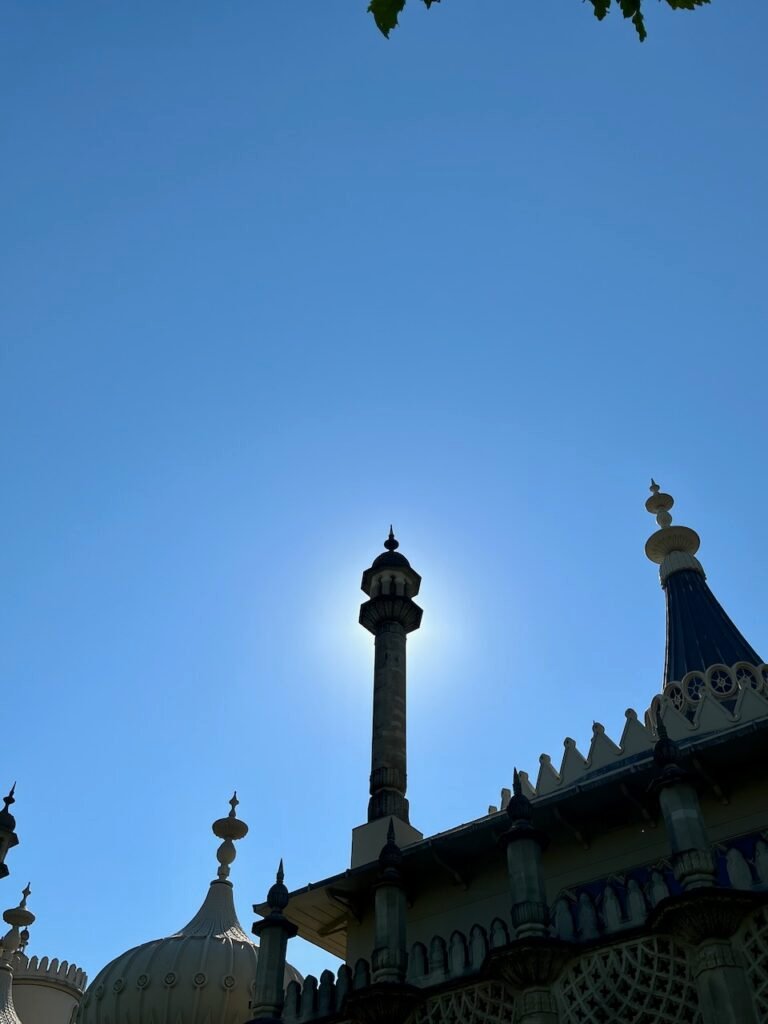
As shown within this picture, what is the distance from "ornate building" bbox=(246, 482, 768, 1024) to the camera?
39.5 ft

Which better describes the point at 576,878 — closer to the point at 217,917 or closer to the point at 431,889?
the point at 431,889

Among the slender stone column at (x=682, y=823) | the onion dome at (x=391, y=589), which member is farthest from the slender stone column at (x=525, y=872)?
the onion dome at (x=391, y=589)

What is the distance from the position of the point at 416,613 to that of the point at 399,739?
3.22 meters

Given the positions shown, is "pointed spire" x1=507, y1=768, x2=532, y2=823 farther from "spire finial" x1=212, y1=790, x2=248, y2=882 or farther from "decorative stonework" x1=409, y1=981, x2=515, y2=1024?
"spire finial" x1=212, y1=790, x2=248, y2=882

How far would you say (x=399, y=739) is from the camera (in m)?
20.4

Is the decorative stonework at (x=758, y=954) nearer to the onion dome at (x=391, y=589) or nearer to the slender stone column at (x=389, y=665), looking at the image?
the slender stone column at (x=389, y=665)

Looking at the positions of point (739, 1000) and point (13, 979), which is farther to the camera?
point (13, 979)

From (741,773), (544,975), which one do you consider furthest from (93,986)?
(741,773)

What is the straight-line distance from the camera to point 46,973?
109ft

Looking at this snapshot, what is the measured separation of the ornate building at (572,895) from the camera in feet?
39.5

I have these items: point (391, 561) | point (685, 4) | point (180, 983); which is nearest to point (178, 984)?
point (180, 983)

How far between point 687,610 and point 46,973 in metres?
23.2

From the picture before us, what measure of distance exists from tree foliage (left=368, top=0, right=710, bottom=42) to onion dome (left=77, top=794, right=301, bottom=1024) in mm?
19299

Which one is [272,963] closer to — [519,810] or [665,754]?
[519,810]
